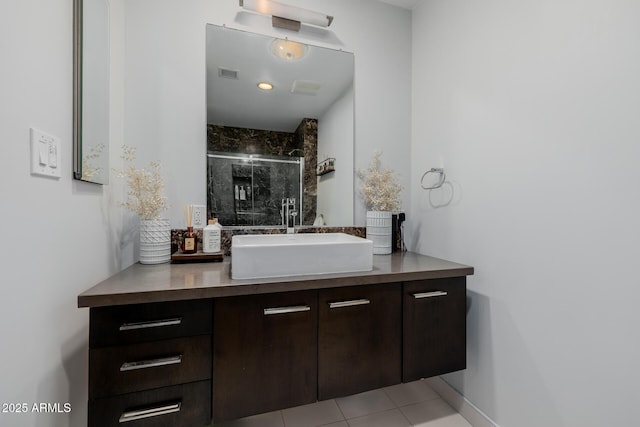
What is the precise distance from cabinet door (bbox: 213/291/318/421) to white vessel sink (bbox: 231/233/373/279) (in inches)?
4.1

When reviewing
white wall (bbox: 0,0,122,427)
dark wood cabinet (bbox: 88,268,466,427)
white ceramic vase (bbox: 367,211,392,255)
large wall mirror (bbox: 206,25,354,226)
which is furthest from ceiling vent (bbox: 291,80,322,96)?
dark wood cabinet (bbox: 88,268,466,427)

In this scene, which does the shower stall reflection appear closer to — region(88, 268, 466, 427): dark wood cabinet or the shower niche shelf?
the shower niche shelf

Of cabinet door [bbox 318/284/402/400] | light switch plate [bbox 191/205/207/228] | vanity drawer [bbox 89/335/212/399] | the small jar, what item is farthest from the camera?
light switch plate [bbox 191/205/207/228]

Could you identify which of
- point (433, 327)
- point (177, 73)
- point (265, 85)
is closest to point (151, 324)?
point (433, 327)

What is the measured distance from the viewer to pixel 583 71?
1.08 metres

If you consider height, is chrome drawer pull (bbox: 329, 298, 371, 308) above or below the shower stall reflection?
below

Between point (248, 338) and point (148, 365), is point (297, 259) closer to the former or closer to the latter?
point (248, 338)

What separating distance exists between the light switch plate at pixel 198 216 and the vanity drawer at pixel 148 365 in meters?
0.74

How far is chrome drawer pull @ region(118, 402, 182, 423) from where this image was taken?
3.06 ft

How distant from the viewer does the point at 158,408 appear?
97 centimetres

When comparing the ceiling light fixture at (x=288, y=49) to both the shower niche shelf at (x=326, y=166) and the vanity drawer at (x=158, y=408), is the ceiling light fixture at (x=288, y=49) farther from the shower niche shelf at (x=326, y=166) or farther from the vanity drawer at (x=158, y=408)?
the vanity drawer at (x=158, y=408)

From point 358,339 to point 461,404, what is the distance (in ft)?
3.13

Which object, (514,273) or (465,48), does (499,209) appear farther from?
(465,48)

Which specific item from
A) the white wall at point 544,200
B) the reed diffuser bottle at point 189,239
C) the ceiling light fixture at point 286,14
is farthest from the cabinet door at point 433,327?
the ceiling light fixture at point 286,14
